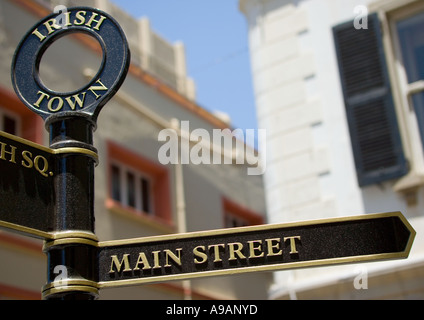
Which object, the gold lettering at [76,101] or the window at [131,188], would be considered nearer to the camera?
the gold lettering at [76,101]

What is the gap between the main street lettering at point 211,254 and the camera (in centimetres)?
238

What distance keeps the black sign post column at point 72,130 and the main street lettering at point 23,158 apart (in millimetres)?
49

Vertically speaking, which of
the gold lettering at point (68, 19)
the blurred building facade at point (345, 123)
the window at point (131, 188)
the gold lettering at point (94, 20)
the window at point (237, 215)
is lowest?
the gold lettering at point (94, 20)

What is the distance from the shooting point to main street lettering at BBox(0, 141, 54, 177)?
2.38 meters

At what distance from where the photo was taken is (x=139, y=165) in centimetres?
1327

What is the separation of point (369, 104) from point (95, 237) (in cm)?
622

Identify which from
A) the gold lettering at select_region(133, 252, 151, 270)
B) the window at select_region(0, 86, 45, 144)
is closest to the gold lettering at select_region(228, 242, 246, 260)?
the gold lettering at select_region(133, 252, 151, 270)

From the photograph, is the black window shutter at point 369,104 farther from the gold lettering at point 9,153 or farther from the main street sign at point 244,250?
the gold lettering at point 9,153

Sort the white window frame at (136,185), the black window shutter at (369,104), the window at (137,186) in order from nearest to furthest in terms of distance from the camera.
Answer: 1. the black window shutter at (369,104)
2. the window at (137,186)
3. the white window frame at (136,185)

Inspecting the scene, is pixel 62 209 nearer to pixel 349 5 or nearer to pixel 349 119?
pixel 349 119

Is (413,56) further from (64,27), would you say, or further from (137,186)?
(64,27)

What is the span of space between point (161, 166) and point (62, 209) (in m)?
11.2

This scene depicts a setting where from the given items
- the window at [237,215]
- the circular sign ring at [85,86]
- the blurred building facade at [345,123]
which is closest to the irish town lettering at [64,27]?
the circular sign ring at [85,86]
